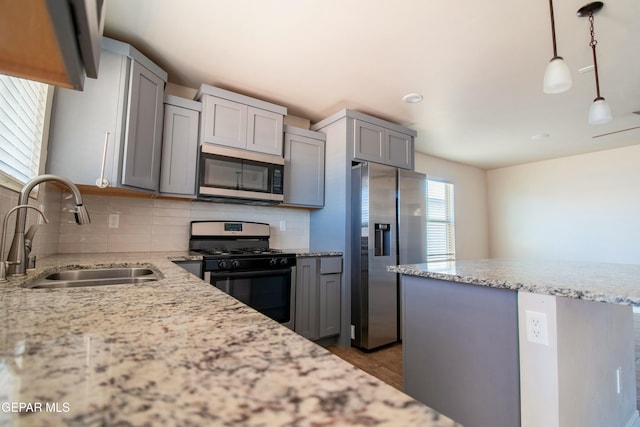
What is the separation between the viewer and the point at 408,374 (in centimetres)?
160

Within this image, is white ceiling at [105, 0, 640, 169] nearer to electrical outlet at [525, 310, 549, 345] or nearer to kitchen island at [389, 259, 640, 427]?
kitchen island at [389, 259, 640, 427]

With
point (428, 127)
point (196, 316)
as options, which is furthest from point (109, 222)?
point (428, 127)

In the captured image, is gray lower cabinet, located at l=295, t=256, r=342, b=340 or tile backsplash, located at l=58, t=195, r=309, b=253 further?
gray lower cabinet, located at l=295, t=256, r=342, b=340

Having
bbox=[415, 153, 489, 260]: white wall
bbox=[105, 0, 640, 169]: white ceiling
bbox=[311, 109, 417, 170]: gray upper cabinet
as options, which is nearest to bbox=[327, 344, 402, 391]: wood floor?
bbox=[311, 109, 417, 170]: gray upper cabinet

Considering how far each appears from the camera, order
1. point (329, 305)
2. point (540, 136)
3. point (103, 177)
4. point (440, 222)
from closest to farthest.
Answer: point (103, 177) < point (329, 305) < point (540, 136) < point (440, 222)

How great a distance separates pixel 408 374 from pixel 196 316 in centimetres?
137

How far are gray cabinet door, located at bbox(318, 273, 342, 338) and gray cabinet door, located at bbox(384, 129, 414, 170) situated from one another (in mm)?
1454

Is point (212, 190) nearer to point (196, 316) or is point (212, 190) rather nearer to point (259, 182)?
point (259, 182)

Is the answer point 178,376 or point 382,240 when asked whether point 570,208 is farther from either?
point 178,376

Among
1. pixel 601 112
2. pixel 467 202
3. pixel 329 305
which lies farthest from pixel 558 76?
pixel 467 202

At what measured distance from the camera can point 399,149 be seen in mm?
3465

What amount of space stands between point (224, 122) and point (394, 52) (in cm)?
152

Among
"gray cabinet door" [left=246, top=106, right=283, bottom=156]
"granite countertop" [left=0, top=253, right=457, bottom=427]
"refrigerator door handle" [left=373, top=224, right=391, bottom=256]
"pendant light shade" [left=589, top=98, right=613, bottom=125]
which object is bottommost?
"granite countertop" [left=0, top=253, right=457, bottom=427]

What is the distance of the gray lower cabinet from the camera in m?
2.72
